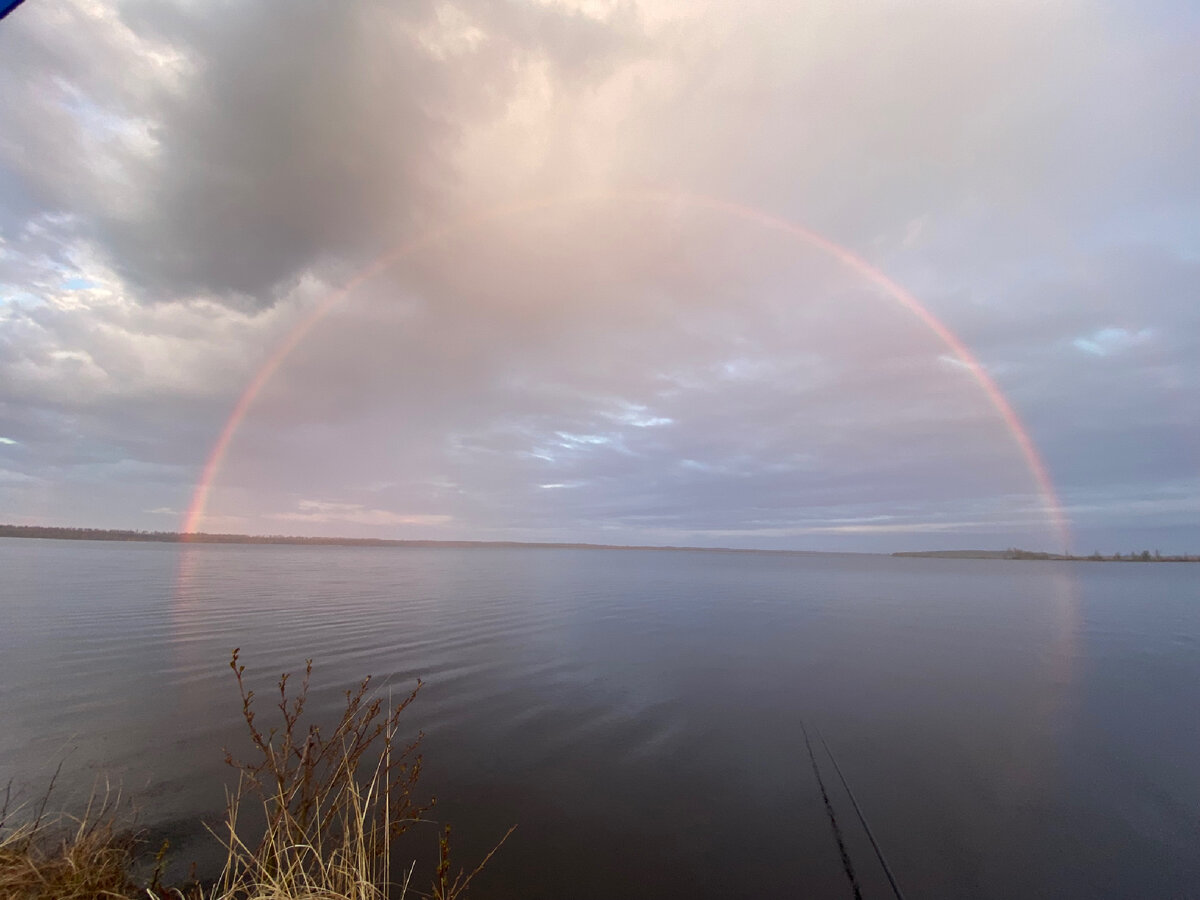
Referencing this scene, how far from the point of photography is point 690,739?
10055 millimetres

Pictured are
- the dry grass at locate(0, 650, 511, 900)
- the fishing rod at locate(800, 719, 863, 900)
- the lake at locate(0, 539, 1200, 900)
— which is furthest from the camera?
the lake at locate(0, 539, 1200, 900)

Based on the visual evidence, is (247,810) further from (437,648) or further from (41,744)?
(437,648)

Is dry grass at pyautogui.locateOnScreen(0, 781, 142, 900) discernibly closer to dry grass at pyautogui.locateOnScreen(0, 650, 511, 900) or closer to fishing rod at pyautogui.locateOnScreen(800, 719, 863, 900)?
dry grass at pyautogui.locateOnScreen(0, 650, 511, 900)

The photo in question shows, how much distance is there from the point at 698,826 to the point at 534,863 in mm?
2103

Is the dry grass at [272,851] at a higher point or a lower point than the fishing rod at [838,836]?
higher

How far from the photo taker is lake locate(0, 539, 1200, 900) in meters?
6.41

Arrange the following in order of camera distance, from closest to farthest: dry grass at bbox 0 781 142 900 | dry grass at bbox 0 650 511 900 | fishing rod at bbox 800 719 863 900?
dry grass at bbox 0 650 511 900 < dry grass at bbox 0 781 142 900 < fishing rod at bbox 800 719 863 900

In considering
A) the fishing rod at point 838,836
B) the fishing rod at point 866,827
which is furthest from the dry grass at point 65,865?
the fishing rod at point 866,827

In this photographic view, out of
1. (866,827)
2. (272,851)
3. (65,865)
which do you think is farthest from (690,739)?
(65,865)

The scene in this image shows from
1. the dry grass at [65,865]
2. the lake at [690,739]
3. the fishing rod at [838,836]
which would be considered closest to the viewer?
the dry grass at [65,865]

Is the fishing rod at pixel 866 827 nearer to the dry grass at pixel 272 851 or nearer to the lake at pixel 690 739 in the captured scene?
the lake at pixel 690 739

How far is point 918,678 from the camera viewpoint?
15023 mm

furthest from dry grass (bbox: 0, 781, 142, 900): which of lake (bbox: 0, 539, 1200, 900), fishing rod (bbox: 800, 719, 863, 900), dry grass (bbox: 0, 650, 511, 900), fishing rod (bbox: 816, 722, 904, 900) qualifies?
fishing rod (bbox: 816, 722, 904, 900)

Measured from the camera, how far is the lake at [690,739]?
641 cm
